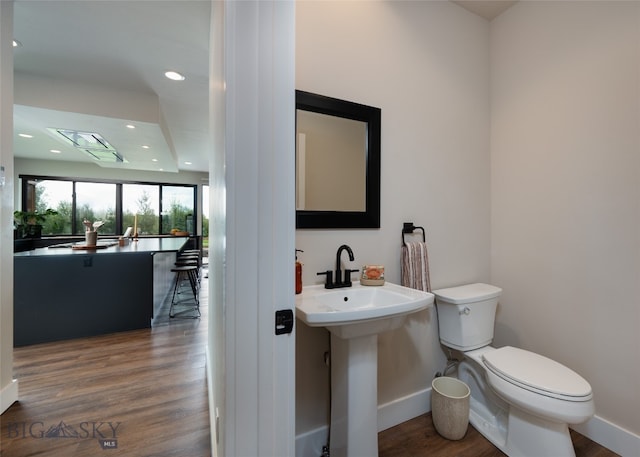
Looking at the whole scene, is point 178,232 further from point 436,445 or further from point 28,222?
point 436,445

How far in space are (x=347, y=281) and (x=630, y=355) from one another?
5.08ft

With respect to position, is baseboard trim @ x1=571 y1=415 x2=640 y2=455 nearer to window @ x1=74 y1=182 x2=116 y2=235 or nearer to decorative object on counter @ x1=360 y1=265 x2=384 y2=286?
decorative object on counter @ x1=360 y1=265 x2=384 y2=286

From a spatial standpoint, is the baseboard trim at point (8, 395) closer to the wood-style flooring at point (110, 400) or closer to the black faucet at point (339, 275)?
the wood-style flooring at point (110, 400)

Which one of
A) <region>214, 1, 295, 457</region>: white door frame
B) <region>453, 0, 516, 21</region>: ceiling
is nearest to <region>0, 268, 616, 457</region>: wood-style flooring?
<region>214, 1, 295, 457</region>: white door frame

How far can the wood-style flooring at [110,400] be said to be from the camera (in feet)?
5.11

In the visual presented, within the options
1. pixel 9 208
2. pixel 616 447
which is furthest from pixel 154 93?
pixel 616 447

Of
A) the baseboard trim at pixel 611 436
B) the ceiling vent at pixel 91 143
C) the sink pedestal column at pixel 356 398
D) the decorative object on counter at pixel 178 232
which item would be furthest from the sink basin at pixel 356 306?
the decorative object on counter at pixel 178 232

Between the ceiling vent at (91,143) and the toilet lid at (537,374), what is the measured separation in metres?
4.84

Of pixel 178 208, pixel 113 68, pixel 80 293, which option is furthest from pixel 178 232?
pixel 113 68

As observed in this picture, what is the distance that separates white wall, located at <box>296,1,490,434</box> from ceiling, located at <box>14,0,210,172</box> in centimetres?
104

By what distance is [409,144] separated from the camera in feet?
5.82

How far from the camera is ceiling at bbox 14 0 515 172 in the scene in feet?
6.26

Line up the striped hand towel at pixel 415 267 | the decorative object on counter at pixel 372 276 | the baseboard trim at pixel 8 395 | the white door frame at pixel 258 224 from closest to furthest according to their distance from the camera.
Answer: the white door frame at pixel 258 224
the decorative object on counter at pixel 372 276
the striped hand towel at pixel 415 267
the baseboard trim at pixel 8 395

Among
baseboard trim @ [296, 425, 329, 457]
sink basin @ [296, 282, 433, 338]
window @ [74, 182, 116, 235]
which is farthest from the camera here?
window @ [74, 182, 116, 235]
